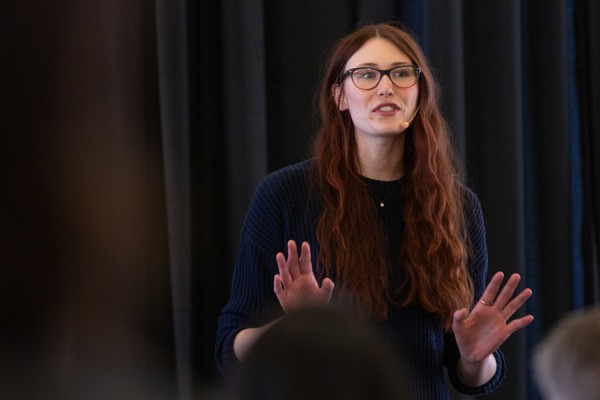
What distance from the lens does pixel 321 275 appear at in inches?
61.2

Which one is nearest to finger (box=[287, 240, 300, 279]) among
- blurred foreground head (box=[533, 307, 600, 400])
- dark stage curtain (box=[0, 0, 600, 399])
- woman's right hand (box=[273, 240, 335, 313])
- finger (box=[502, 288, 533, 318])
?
woman's right hand (box=[273, 240, 335, 313])

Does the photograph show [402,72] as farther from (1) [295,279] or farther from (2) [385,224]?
(1) [295,279]

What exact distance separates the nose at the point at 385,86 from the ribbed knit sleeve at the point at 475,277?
1.03 ft

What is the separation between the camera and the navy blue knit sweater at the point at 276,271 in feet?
5.08

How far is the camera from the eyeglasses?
1.65 meters

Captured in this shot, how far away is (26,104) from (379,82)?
4.47 ft

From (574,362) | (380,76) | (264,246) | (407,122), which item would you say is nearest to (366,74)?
(380,76)

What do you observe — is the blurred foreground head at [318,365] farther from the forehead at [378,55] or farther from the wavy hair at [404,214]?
the forehead at [378,55]

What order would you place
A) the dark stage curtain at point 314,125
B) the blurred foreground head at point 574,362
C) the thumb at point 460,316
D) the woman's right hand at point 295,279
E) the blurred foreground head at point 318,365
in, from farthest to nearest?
the dark stage curtain at point 314,125
the thumb at point 460,316
the woman's right hand at point 295,279
the blurred foreground head at point 574,362
the blurred foreground head at point 318,365

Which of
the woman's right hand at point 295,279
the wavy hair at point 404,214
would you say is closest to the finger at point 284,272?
the woman's right hand at point 295,279

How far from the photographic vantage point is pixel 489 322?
1427 millimetres

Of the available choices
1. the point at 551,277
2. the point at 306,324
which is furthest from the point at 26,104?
the point at 551,277

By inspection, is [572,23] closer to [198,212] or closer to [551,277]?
[551,277]

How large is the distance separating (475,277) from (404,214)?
23 cm
